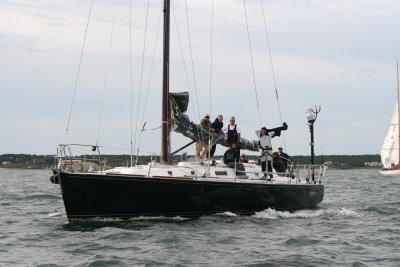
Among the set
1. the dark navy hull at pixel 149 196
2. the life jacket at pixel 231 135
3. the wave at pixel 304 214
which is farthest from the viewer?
the life jacket at pixel 231 135

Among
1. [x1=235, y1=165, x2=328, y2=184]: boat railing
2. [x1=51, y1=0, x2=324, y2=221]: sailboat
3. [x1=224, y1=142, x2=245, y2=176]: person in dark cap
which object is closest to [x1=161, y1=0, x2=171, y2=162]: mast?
[x1=51, y1=0, x2=324, y2=221]: sailboat

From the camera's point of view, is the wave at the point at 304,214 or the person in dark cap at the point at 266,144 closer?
the wave at the point at 304,214

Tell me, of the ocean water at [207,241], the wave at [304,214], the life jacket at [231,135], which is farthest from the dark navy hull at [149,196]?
the life jacket at [231,135]

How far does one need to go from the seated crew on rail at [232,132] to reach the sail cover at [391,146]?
215 ft

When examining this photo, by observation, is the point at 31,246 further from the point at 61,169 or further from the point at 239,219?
the point at 239,219

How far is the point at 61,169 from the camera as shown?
59.1ft

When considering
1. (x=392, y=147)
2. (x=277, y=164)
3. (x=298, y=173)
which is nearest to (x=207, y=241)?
(x=277, y=164)

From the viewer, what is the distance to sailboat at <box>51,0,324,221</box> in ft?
58.6

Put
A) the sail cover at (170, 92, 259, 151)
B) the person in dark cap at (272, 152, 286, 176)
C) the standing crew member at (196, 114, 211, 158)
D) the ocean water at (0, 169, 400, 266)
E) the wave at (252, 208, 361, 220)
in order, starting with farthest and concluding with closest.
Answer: the person in dark cap at (272, 152, 286, 176) → the standing crew member at (196, 114, 211, 158) → the wave at (252, 208, 361, 220) → the sail cover at (170, 92, 259, 151) → the ocean water at (0, 169, 400, 266)

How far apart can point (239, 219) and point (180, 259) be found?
625 cm

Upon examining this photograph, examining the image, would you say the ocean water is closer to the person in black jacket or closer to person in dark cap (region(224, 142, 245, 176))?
Answer: person in dark cap (region(224, 142, 245, 176))

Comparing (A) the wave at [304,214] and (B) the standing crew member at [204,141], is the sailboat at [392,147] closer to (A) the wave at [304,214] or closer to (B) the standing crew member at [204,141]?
(A) the wave at [304,214]

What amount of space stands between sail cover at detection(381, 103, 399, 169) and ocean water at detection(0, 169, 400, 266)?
210 feet

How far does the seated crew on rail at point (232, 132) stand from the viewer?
2145 centimetres
